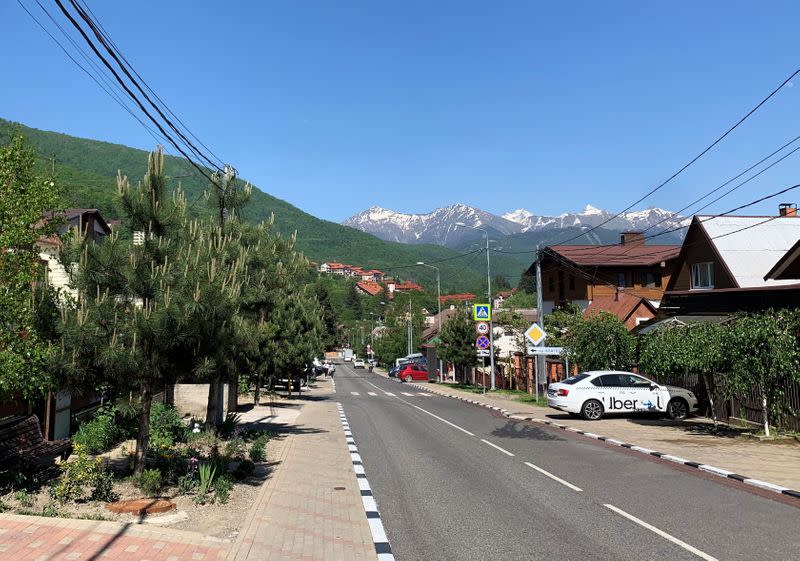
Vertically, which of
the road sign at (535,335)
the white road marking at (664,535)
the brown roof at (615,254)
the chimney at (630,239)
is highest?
the chimney at (630,239)

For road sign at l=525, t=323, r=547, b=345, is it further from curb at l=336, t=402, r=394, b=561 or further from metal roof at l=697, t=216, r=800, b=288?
curb at l=336, t=402, r=394, b=561

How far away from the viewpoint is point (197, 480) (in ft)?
33.2

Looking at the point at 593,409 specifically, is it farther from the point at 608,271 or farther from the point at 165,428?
the point at 608,271

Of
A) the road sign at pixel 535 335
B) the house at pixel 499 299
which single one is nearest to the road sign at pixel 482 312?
the road sign at pixel 535 335

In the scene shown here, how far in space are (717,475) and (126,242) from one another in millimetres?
11275

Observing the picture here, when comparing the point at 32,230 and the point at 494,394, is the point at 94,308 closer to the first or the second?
the point at 32,230

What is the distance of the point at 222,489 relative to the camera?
918 centimetres

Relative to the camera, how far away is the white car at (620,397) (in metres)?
20.6

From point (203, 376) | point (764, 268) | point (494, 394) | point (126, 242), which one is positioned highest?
point (764, 268)

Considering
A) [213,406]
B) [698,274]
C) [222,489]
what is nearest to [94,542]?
[222,489]

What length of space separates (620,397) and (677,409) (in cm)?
194

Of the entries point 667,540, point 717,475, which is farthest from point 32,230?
point 717,475

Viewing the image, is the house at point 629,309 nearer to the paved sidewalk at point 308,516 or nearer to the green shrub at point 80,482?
the paved sidewalk at point 308,516

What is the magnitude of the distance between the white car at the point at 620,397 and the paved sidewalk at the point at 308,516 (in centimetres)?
981
